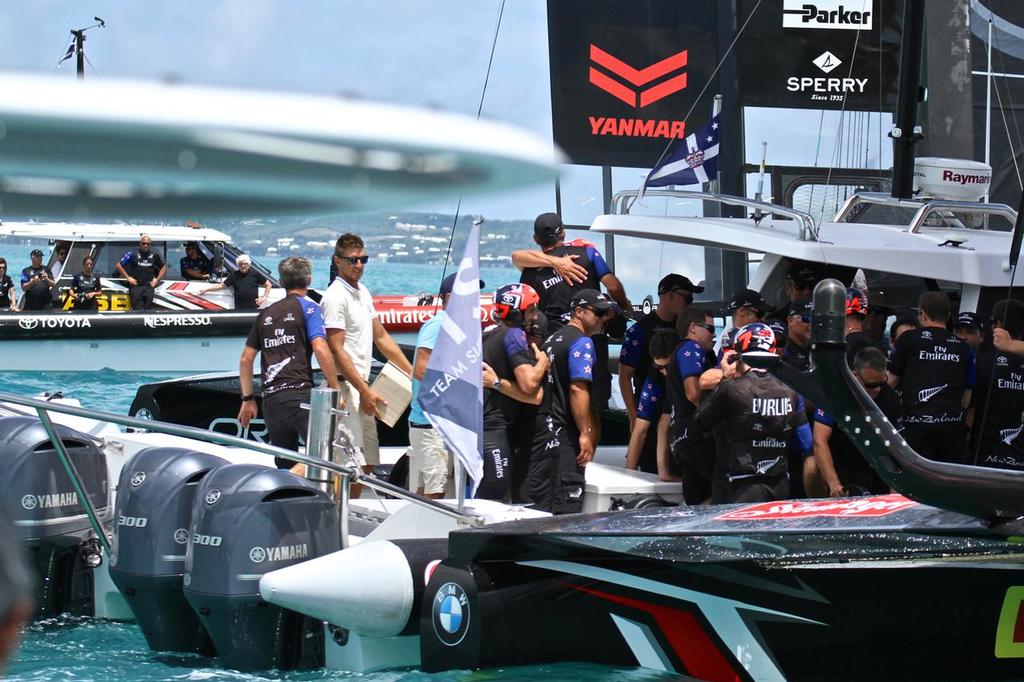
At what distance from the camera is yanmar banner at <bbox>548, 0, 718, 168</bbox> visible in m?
9.84

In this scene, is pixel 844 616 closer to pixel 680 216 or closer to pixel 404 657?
pixel 404 657

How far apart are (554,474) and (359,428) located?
1486mm

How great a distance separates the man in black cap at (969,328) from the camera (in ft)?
21.8

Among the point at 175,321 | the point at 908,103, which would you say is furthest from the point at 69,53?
the point at 175,321

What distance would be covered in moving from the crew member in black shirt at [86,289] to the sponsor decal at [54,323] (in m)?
0.85

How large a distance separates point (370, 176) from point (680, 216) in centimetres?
606

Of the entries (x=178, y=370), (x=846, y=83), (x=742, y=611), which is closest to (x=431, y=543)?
(x=742, y=611)

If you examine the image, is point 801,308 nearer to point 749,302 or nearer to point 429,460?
point 749,302

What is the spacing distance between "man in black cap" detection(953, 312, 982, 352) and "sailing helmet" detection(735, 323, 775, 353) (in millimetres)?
1510

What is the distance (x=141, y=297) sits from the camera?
18.5 meters

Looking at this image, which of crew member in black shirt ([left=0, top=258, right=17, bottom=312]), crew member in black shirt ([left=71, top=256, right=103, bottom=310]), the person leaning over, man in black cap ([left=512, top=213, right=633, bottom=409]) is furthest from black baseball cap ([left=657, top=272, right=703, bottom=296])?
crew member in black shirt ([left=0, top=258, right=17, bottom=312])

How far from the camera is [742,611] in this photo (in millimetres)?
5176

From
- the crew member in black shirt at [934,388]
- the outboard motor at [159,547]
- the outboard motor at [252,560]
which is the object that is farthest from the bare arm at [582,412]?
the outboard motor at [159,547]

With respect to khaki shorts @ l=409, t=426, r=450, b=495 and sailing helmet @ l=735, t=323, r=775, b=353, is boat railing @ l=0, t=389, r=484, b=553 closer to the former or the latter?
→ khaki shorts @ l=409, t=426, r=450, b=495
